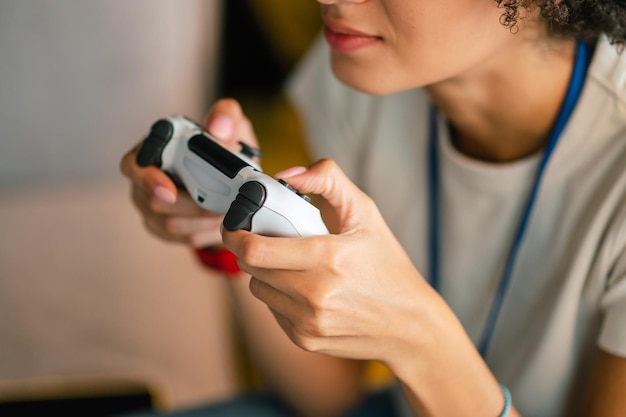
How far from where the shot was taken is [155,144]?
30.5 inches

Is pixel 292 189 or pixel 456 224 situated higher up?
pixel 292 189

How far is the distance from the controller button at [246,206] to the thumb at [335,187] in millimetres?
34

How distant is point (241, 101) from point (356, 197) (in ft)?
3.83

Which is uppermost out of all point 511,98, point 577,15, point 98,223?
point 577,15

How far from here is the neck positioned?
822 mm

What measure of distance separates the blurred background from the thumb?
796 mm

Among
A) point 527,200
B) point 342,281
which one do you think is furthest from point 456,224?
point 342,281

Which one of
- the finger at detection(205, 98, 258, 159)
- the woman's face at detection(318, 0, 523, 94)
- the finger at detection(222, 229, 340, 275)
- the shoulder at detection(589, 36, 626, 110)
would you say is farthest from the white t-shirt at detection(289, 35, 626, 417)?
the finger at detection(222, 229, 340, 275)

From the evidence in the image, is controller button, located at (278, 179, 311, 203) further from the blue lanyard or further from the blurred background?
the blurred background

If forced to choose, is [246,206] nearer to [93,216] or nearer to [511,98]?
[511,98]

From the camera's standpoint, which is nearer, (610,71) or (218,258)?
(610,71)

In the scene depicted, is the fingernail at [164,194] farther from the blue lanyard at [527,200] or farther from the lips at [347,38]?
the blue lanyard at [527,200]

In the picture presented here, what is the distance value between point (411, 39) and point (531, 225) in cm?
27

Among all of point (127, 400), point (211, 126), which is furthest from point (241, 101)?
point (211, 126)
